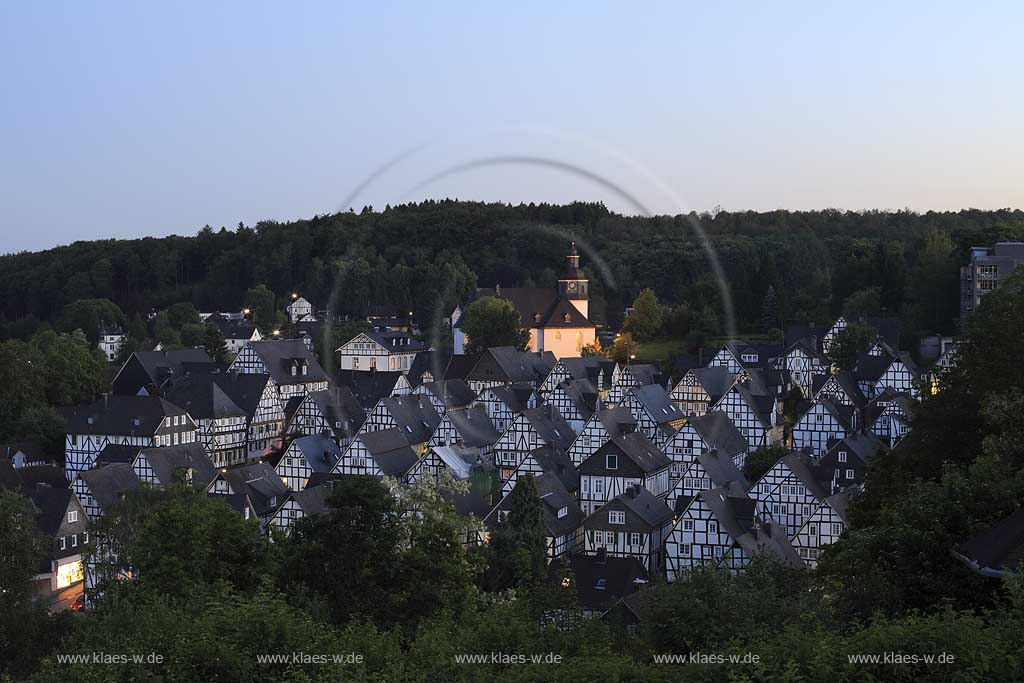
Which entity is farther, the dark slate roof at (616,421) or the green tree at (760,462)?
the dark slate roof at (616,421)

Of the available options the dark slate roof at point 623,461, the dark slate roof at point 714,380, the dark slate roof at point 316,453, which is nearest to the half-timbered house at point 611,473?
the dark slate roof at point 623,461

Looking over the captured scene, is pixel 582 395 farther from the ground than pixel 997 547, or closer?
farther from the ground

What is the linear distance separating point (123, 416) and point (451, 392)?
1723cm

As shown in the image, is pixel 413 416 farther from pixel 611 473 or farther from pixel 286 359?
pixel 286 359

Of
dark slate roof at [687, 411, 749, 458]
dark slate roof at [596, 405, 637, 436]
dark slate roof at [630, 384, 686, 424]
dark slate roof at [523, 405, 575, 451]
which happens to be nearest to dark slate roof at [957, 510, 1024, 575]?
dark slate roof at [687, 411, 749, 458]

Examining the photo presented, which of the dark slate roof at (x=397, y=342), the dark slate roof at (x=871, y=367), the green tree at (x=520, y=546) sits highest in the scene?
the dark slate roof at (x=397, y=342)

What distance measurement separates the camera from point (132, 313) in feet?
447

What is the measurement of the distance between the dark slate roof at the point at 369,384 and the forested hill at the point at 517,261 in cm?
2263

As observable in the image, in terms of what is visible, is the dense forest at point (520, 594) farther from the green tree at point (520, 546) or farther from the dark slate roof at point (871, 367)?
the dark slate roof at point (871, 367)

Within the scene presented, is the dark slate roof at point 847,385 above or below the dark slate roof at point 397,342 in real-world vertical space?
below

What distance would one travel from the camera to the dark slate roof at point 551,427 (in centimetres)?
5375

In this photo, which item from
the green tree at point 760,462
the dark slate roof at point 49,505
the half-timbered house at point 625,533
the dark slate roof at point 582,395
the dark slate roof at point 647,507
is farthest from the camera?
the dark slate roof at point 582,395

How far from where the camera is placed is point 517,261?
10731cm

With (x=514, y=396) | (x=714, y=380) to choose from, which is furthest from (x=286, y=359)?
(x=714, y=380)
